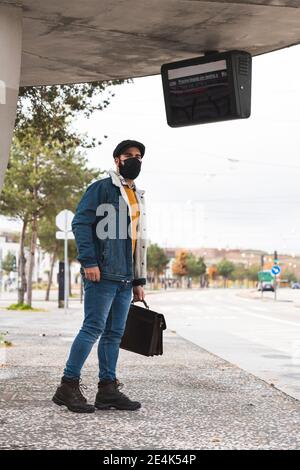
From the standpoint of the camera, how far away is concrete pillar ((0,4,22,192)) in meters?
5.97

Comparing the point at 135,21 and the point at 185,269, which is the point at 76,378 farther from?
the point at 185,269

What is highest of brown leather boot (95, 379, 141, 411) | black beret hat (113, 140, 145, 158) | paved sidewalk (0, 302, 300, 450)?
black beret hat (113, 140, 145, 158)

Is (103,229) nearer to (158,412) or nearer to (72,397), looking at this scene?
(72,397)

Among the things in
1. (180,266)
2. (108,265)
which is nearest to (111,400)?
(108,265)

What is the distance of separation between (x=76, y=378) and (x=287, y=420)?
Result: 1.52 metres

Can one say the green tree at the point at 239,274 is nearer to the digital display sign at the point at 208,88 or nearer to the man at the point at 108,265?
the digital display sign at the point at 208,88

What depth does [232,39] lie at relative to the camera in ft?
22.5

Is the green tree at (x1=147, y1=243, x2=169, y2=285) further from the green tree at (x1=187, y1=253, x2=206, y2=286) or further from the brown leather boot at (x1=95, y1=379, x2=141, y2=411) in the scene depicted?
the brown leather boot at (x1=95, y1=379, x2=141, y2=411)

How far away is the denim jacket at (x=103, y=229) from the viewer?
201 inches

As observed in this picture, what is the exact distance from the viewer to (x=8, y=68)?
6102mm

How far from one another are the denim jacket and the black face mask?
0.06 meters

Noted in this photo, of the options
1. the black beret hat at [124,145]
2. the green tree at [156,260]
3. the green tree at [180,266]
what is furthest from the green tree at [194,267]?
the black beret hat at [124,145]

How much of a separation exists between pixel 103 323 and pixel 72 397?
57 centimetres

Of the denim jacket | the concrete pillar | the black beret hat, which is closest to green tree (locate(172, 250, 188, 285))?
the concrete pillar
